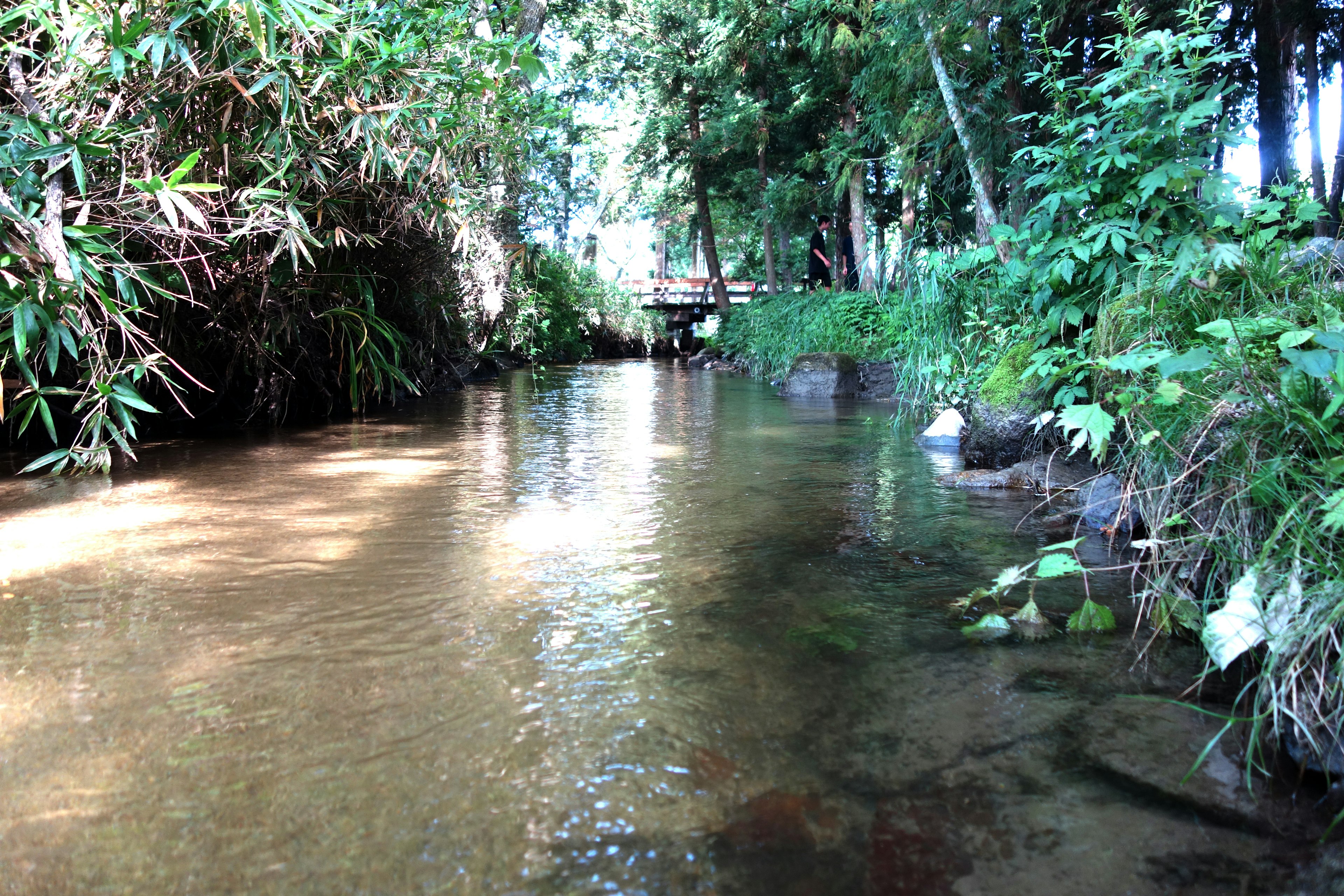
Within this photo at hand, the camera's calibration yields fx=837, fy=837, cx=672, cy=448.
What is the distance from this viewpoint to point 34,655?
86.1 inches

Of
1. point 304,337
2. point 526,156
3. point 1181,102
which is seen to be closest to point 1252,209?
point 1181,102

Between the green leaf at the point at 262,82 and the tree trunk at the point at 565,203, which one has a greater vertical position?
the tree trunk at the point at 565,203

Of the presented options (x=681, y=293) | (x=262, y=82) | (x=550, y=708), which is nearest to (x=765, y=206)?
(x=681, y=293)

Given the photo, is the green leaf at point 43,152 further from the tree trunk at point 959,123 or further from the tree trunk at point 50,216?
the tree trunk at point 959,123

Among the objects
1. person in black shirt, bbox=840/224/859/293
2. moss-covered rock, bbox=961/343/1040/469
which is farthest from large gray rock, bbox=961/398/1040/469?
person in black shirt, bbox=840/224/859/293

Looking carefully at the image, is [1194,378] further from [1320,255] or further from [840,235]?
[840,235]

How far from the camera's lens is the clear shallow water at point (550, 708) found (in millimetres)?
1404

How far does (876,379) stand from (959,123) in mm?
3581

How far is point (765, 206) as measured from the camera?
16.8 m

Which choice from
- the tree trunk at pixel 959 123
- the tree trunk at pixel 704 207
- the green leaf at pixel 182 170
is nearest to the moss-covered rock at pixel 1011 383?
the tree trunk at pixel 959 123

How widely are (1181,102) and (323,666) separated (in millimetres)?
4171

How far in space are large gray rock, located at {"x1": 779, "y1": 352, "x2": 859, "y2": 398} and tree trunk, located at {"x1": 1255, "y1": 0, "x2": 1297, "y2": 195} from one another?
4883 mm

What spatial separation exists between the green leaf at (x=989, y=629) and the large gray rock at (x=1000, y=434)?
2.67m

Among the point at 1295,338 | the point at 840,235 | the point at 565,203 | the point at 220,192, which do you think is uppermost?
the point at 565,203
